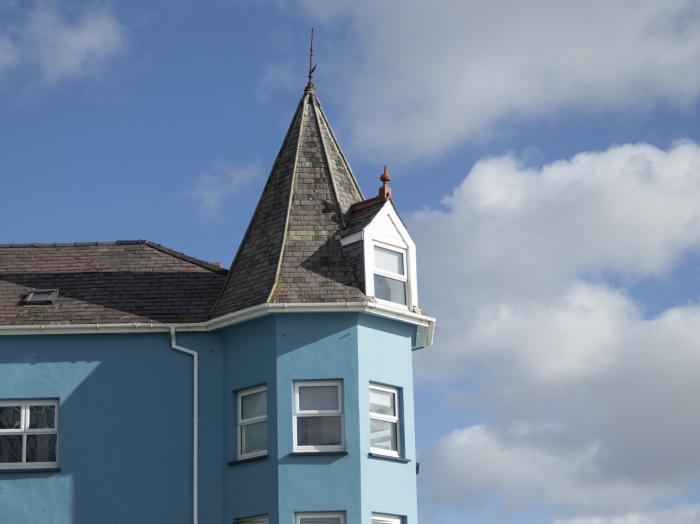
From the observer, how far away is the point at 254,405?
93.8 ft

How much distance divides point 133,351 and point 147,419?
1.57 metres

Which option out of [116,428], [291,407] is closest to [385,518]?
[291,407]

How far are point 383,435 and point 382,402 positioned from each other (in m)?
0.71

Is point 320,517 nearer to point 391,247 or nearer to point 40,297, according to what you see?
point 391,247

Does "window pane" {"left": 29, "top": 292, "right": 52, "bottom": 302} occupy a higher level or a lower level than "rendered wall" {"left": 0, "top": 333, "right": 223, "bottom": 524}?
higher

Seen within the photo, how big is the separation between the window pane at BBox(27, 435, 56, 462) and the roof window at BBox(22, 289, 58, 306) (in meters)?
3.25

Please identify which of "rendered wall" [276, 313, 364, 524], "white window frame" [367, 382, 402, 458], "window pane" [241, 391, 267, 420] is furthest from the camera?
"window pane" [241, 391, 267, 420]

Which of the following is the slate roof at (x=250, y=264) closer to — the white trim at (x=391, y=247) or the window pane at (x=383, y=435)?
the white trim at (x=391, y=247)

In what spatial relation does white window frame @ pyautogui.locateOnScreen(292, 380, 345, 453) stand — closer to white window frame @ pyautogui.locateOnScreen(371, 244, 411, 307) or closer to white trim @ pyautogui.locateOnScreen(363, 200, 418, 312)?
white trim @ pyautogui.locateOnScreen(363, 200, 418, 312)

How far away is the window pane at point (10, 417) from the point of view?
94.9 ft

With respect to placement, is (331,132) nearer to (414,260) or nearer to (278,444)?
(414,260)

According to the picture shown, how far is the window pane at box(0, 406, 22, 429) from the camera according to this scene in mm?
28938

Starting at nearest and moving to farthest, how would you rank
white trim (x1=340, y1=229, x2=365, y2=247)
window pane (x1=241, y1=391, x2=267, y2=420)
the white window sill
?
the white window sill
window pane (x1=241, y1=391, x2=267, y2=420)
white trim (x1=340, y1=229, x2=365, y2=247)

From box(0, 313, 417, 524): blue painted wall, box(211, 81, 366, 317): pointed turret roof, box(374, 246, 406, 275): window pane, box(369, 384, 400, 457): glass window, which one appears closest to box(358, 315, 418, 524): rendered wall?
box(0, 313, 417, 524): blue painted wall
